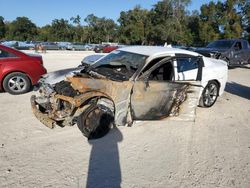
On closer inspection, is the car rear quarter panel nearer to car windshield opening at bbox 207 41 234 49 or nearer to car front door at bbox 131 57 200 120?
car front door at bbox 131 57 200 120

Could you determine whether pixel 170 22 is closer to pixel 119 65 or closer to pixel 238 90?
pixel 238 90

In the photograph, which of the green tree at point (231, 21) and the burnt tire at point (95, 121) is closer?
the burnt tire at point (95, 121)

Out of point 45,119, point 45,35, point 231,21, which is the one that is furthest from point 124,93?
point 45,35

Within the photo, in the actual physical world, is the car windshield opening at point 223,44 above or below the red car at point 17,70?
above

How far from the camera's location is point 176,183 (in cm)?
386

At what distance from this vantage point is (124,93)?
5.13 m

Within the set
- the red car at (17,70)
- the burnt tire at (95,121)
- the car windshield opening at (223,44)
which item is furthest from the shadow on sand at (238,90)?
the red car at (17,70)

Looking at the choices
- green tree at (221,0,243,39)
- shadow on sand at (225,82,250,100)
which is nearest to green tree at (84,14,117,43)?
green tree at (221,0,243,39)

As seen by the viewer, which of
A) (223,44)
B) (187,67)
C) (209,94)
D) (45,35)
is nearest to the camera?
(187,67)

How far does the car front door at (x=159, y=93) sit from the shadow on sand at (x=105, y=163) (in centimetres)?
68

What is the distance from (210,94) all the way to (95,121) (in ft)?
12.2

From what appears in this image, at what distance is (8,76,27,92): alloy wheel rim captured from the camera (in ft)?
26.9

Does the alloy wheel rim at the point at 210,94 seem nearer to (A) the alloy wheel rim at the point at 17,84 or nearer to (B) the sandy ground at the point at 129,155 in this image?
(B) the sandy ground at the point at 129,155

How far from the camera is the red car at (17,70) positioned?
26.4ft
